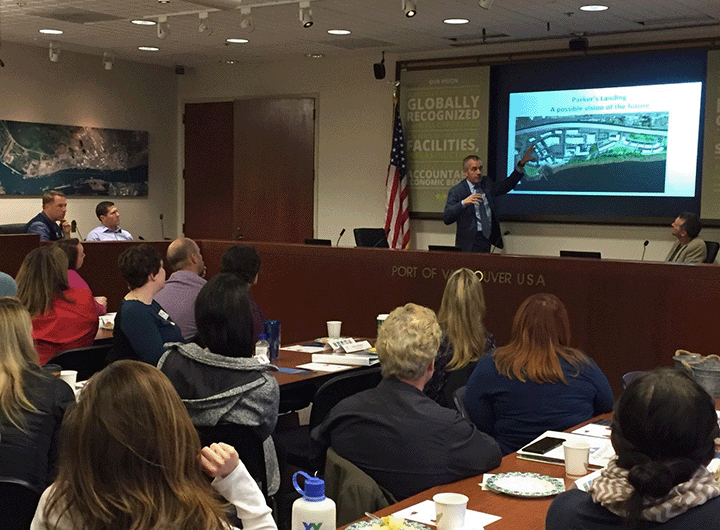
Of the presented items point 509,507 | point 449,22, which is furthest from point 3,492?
point 449,22

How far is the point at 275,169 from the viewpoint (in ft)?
38.3

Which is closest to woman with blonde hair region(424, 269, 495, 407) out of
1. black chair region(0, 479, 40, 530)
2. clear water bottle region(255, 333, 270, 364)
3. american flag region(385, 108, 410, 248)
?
clear water bottle region(255, 333, 270, 364)

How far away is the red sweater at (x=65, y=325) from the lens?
4.85 metres

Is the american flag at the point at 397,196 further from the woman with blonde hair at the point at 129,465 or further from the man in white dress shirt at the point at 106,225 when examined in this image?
the woman with blonde hair at the point at 129,465

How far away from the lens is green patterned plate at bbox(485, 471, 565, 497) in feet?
8.54

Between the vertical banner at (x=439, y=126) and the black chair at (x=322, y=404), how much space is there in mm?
5881

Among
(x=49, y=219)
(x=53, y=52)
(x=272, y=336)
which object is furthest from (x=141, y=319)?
(x=53, y=52)

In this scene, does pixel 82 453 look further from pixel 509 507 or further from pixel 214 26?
pixel 214 26

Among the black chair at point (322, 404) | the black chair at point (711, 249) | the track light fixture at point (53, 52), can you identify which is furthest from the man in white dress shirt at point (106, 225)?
the black chair at point (711, 249)

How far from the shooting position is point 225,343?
3.27 m

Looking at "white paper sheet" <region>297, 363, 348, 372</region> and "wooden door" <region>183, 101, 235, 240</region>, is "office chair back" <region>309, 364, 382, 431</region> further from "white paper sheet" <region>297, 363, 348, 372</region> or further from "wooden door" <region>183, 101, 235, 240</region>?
"wooden door" <region>183, 101, 235, 240</region>

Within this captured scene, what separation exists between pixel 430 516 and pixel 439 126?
8.12 metres

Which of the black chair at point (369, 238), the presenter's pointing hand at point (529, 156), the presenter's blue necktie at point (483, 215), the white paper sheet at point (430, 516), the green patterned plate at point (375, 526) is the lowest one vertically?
the white paper sheet at point (430, 516)

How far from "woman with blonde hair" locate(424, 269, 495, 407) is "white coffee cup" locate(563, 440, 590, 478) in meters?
1.67
